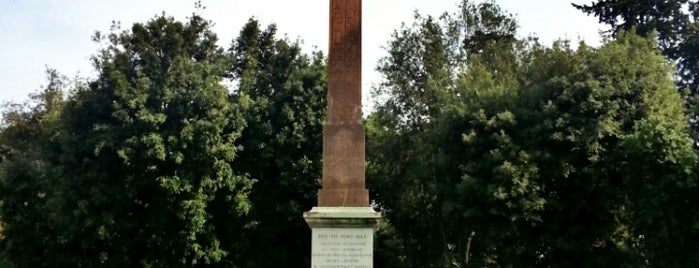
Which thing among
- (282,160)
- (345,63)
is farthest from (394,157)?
(345,63)

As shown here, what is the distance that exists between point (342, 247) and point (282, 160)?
13.1 m

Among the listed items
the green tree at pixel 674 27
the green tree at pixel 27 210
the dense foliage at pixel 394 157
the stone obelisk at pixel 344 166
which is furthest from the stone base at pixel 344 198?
the green tree at pixel 674 27

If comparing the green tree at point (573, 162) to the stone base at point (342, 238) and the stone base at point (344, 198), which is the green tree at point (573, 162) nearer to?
the stone base at point (344, 198)

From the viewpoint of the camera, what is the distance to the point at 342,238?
371 inches

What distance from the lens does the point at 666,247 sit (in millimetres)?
17750

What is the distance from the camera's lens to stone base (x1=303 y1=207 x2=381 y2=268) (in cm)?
937

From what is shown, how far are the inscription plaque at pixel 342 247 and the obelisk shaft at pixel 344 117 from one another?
652 mm

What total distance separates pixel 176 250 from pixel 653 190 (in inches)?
518

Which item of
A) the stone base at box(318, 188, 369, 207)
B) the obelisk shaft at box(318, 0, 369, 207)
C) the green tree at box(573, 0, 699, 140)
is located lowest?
the stone base at box(318, 188, 369, 207)

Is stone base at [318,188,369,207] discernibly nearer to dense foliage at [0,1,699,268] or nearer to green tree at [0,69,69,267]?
dense foliage at [0,1,699,268]

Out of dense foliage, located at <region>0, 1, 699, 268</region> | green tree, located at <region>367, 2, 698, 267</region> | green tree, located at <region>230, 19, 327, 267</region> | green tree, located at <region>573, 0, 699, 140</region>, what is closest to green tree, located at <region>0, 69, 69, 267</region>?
dense foliage, located at <region>0, 1, 699, 268</region>

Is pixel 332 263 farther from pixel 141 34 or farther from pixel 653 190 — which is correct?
pixel 141 34

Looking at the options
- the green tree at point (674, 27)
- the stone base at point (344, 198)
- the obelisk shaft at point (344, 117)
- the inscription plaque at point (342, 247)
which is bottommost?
the inscription plaque at point (342, 247)

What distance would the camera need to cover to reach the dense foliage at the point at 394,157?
1817 cm
